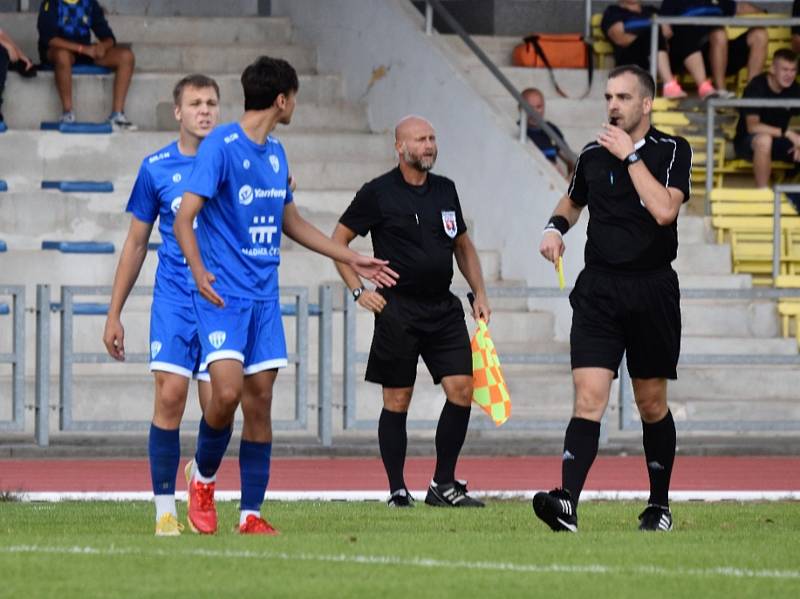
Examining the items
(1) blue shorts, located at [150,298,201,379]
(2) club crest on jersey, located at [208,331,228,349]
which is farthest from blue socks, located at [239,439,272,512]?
(2) club crest on jersey, located at [208,331,228,349]

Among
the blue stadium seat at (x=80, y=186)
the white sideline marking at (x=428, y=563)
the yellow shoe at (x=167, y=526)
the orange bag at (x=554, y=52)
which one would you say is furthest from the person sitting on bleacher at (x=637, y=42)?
the white sideline marking at (x=428, y=563)

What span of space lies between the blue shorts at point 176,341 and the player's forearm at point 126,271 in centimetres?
32

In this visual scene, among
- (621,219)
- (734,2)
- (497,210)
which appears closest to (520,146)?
(497,210)

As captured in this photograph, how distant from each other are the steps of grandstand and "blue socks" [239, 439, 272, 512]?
25.5 feet

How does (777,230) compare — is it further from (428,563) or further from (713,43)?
(428,563)

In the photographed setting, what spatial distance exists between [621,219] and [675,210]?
30 centimetres

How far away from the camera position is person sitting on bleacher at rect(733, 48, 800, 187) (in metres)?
21.9

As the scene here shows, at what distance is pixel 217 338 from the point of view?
33.4 feet

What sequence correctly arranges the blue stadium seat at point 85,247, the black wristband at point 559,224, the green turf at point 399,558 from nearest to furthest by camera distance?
the green turf at point 399,558 → the black wristband at point 559,224 → the blue stadium seat at point 85,247

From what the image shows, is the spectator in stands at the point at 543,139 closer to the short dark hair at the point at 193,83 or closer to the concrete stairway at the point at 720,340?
the concrete stairway at the point at 720,340

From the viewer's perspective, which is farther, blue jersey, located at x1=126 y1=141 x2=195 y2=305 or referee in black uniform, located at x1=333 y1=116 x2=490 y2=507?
referee in black uniform, located at x1=333 y1=116 x2=490 y2=507

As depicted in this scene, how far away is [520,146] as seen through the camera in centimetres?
2164

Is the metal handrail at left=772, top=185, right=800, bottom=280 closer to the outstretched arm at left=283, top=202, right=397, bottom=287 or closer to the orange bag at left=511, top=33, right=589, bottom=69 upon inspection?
the orange bag at left=511, top=33, right=589, bottom=69

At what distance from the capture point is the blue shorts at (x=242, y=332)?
10.2m
